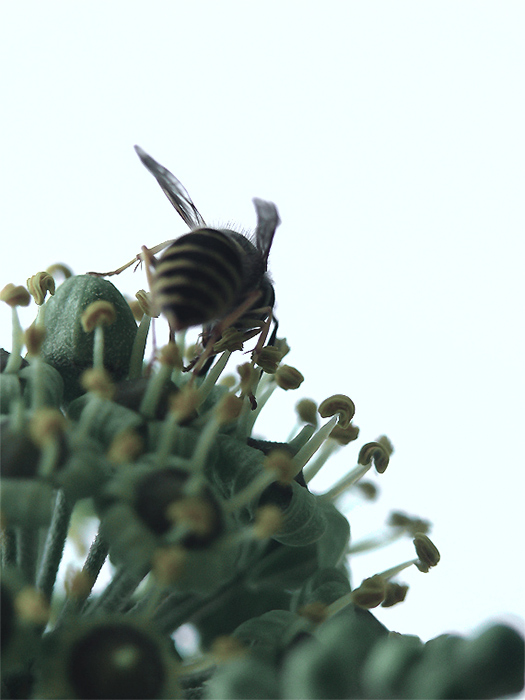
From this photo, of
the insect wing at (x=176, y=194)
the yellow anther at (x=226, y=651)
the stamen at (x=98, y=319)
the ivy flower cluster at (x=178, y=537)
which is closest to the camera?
the ivy flower cluster at (x=178, y=537)

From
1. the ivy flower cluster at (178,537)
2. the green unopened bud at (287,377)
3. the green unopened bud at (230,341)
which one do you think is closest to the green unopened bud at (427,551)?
the ivy flower cluster at (178,537)

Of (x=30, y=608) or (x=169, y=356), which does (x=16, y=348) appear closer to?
(x=169, y=356)

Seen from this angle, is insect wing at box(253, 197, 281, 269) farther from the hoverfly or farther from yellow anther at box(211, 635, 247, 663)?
yellow anther at box(211, 635, 247, 663)

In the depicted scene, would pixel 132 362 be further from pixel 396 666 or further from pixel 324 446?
pixel 396 666

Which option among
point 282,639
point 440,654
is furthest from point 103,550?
point 440,654

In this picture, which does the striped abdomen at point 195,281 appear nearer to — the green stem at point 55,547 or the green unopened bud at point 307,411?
the green unopened bud at point 307,411

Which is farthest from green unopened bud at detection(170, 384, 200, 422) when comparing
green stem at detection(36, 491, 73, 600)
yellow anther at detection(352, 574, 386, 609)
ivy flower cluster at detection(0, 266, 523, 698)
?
yellow anther at detection(352, 574, 386, 609)

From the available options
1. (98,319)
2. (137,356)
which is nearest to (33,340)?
(98,319)

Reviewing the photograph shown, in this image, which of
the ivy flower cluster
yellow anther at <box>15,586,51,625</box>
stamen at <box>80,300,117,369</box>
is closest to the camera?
the ivy flower cluster
